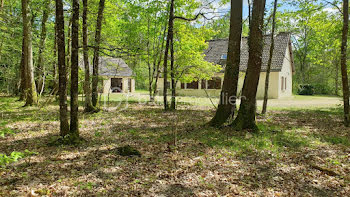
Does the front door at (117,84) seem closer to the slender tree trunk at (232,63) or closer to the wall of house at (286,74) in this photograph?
the wall of house at (286,74)

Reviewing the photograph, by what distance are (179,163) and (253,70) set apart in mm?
4398

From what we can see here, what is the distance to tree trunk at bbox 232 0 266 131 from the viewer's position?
770cm

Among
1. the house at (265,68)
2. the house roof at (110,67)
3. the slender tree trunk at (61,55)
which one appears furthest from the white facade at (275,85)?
the slender tree trunk at (61,55)

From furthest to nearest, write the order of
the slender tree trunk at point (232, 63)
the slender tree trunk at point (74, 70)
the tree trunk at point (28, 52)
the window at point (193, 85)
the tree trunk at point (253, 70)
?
1. the window at point (193, 85)
2. the tree trunk at point (28, 52)
3. the slender tree trunk at point (232, 63)
4. the tree trunk at point (253, 70)
5. the slender tree trunk at point (74, 70)

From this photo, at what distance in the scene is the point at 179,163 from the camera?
507 centimetres

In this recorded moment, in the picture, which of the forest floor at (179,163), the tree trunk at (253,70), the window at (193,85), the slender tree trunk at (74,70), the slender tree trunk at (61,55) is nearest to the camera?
the forest floor at (179,163)

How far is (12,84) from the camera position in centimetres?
2205

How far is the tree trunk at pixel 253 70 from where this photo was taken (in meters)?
7.70

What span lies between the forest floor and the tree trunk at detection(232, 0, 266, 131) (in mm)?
508

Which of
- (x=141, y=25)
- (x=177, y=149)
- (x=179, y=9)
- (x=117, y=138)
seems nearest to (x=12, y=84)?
(x=141, y=25)

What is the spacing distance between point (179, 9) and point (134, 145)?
10.3 meters

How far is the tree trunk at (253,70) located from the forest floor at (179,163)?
508 mm

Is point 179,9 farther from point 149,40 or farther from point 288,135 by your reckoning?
point 288,135

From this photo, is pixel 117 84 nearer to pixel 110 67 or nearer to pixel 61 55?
pixel 110 67
